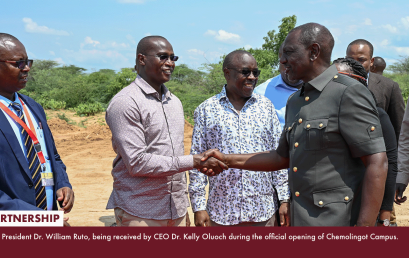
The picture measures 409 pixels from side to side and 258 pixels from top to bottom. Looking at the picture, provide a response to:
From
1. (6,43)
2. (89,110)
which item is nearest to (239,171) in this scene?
(6,43)

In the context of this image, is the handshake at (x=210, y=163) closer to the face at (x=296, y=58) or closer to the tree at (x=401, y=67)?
the face at (x=296, y=58)

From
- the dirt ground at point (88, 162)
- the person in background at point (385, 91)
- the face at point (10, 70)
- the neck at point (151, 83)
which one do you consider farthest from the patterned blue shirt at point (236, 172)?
the dirt ground at point (88, 162)

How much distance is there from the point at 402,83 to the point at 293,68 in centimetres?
2458

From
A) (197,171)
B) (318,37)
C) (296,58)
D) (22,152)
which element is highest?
(318,37)

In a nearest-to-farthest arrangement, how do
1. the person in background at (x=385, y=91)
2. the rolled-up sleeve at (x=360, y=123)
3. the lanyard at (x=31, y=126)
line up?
1. the rolled-up sleeve at (x=360, y=123)
2. the lanyard at (x=31, y=126)
3. the person in background at (x=385, y=91)

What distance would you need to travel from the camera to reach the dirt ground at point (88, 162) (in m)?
6.54

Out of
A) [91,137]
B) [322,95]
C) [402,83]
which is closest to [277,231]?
[322,95]

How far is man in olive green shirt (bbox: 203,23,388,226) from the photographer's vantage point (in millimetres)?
2143

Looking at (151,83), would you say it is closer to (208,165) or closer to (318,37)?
(208,165)

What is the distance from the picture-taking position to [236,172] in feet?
10.6

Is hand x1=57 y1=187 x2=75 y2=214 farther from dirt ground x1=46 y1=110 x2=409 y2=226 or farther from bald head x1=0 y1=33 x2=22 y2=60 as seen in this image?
dirt ground x1=46 y1=110 x2=409 y2=226

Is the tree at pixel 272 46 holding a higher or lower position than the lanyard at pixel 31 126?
higher

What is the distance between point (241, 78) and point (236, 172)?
33.3 inches

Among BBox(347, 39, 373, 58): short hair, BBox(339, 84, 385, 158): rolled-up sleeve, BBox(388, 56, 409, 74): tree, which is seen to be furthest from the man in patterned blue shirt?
BBox(388, 56, 409, 74): tree
